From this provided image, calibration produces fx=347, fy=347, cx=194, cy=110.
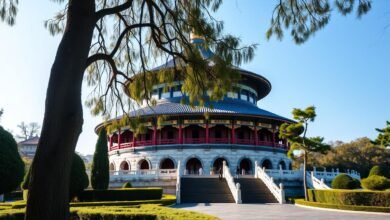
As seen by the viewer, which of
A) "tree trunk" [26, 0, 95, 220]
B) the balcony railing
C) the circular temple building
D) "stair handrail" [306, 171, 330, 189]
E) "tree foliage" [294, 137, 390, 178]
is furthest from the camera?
"tree foliage" [294, 137, 390, 178]

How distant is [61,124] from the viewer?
5.49 m

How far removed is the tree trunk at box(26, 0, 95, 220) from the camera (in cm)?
526

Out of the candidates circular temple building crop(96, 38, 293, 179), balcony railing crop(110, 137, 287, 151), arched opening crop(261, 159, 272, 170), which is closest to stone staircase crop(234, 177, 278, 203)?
circular temple building crop(96, 38, 293, 179)

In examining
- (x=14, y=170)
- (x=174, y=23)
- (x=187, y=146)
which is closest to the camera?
(x=174, y=23)

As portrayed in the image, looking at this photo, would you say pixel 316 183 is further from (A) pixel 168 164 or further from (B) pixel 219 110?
(A) pixel 168 164

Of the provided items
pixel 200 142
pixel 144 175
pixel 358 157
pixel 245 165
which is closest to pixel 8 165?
pixel 144 175

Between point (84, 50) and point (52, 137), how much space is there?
1.59m

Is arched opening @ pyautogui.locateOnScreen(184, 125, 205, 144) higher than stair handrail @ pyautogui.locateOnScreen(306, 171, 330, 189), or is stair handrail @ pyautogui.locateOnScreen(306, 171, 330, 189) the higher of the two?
arched opening @ pyautogui.locateOnScreen(184, 125, 205, 144)

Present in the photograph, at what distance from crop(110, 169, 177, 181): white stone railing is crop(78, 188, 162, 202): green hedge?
5.54 meters

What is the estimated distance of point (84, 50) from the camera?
5969 mm

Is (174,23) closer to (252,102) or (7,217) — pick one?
(7,217)

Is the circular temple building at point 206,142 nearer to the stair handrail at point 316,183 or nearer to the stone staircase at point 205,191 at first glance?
the stone staircase at point 205,191

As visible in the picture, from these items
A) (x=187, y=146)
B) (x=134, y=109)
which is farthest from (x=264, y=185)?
(x=134, y=109)

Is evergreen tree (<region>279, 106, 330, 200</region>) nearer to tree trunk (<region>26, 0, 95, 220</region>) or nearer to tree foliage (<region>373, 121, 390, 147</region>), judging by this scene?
tree foliage (<region>373, 121, 390, 147</region>)
